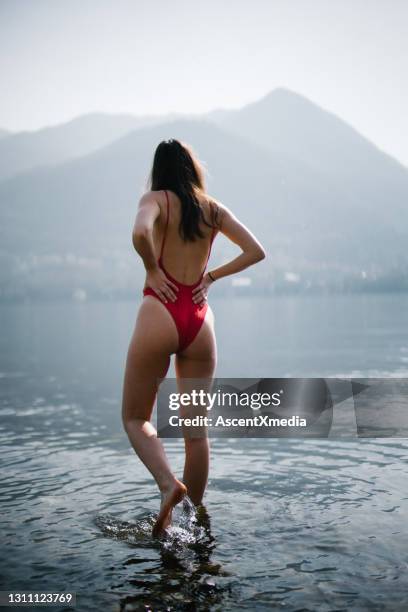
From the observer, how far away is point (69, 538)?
481 cm

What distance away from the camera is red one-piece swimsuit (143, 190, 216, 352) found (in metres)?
4.71

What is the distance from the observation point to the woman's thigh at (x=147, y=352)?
4672 millimetres

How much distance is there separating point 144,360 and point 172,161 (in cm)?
157

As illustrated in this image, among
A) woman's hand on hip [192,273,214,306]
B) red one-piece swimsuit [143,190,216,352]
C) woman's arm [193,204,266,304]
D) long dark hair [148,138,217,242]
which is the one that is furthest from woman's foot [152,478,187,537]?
long dark hair [148,138,217,242]

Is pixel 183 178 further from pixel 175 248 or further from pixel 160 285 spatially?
pixel 160 285

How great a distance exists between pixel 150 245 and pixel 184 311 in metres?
0.58

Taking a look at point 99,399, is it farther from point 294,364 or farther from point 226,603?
point 226,603

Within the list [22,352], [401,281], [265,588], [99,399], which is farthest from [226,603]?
[401,281]

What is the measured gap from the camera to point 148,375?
15.6ft

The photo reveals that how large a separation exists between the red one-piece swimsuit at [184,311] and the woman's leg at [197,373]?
2.6 inches

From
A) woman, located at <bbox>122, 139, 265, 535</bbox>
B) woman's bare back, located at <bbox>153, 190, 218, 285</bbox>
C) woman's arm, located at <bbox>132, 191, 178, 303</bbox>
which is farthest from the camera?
woman's bare back, located at <bbox>153, 190, 218, 285</bbox>

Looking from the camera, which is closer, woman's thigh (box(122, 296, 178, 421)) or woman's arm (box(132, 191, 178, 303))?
woman's arm (box(132, 191, 178, 303))

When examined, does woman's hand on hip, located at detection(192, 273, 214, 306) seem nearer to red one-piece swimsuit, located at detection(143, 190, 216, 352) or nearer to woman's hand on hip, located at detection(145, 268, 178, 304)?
red one-piece swimsuit, located at detection(143, 190, 216, 352)

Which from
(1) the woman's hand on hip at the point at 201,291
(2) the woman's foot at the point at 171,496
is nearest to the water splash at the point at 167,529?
(2) the woman's foot at the point at 171,496
